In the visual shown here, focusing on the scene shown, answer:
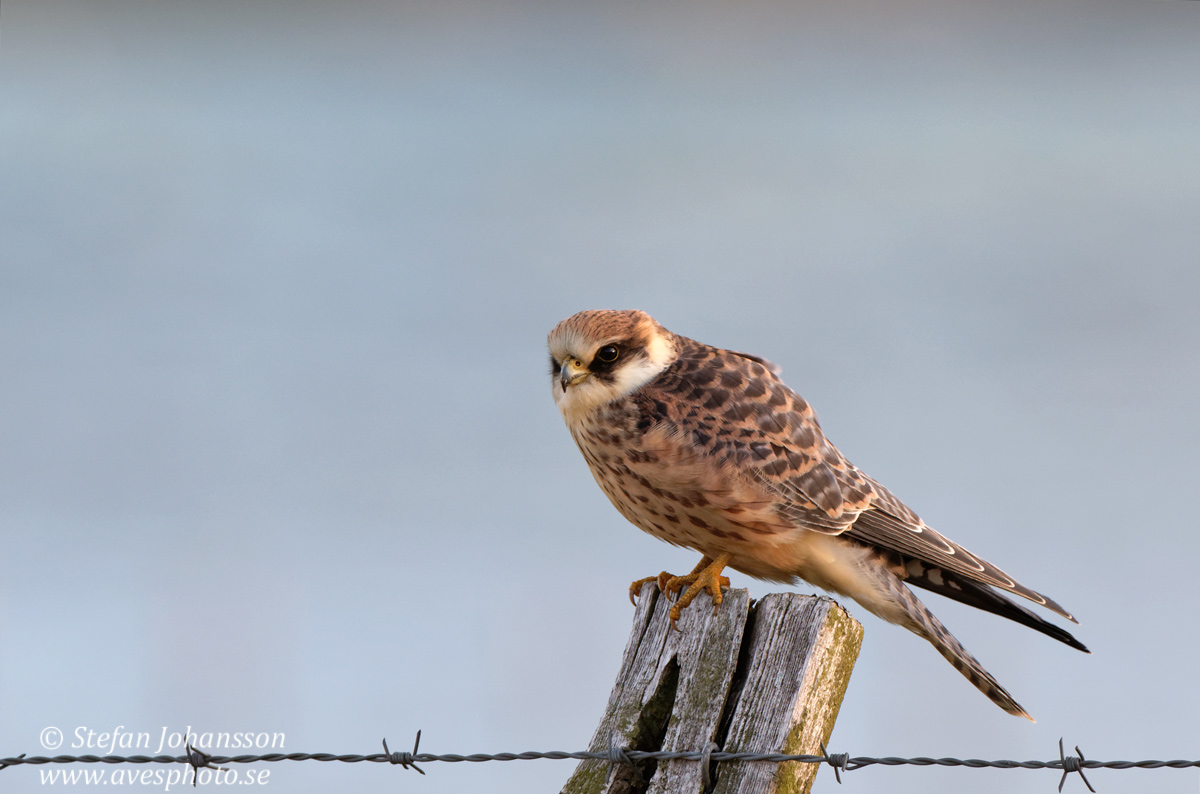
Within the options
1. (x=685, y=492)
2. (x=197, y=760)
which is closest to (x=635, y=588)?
(x=685, y=492)

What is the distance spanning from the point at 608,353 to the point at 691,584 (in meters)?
0.80

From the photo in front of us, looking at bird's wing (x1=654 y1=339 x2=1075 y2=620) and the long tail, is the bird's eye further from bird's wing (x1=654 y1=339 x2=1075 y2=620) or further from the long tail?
the long tail

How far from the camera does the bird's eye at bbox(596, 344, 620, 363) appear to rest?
9.67 feet

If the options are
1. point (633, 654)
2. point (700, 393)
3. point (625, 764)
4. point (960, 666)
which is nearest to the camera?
point (625, 764)

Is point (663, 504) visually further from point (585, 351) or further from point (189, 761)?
point (189, 761)

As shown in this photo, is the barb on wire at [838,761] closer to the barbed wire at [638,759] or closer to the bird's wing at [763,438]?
the barbed wire at [638,759]

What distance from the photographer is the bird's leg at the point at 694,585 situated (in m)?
2.17

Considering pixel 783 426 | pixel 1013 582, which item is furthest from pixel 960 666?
pixel 783 426

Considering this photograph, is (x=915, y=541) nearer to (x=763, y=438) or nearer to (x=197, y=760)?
(x=763, y=438)

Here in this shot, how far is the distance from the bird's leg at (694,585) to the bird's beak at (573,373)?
62 centimetres

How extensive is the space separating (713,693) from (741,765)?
0.46 ft

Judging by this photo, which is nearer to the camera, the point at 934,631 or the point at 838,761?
the point at 838,761

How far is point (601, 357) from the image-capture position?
9.68ft

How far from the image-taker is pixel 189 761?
209cm
